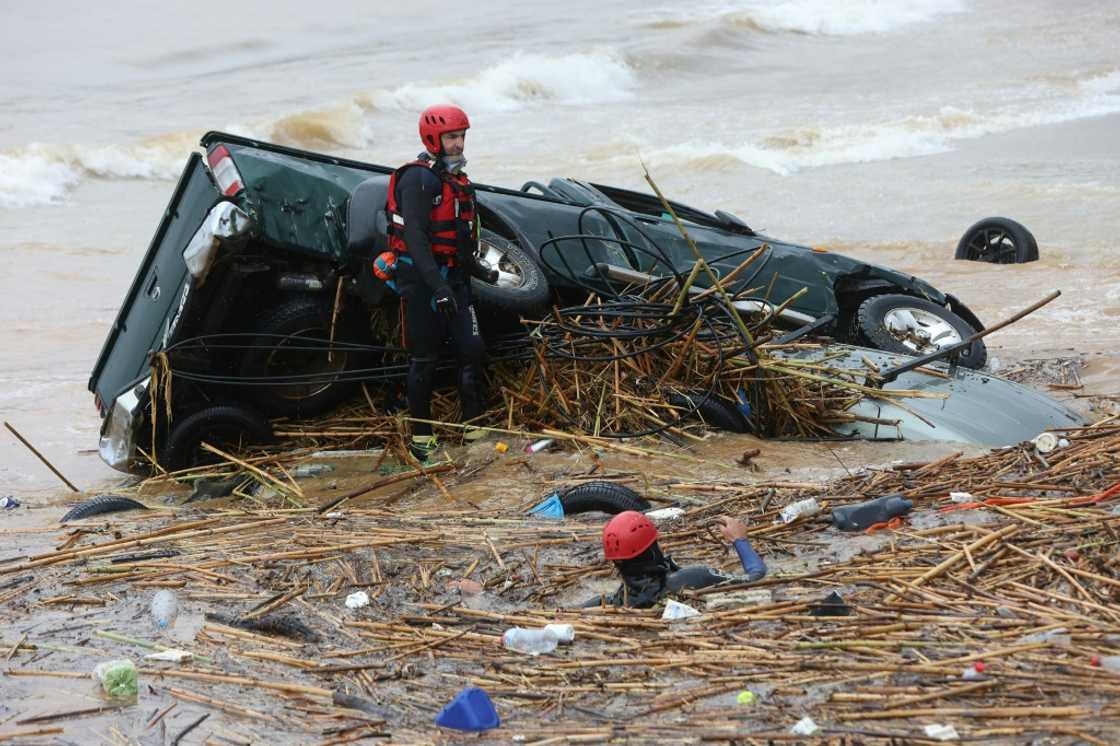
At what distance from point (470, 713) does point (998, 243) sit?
11.2m

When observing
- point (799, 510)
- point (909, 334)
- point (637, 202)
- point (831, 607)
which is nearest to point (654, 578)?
point (831, 607)

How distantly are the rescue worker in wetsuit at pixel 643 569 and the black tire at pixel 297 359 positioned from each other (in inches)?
140

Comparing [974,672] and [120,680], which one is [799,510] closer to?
[974,672]

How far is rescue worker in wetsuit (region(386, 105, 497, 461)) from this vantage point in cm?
728

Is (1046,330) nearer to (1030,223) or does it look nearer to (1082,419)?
(1082,419)

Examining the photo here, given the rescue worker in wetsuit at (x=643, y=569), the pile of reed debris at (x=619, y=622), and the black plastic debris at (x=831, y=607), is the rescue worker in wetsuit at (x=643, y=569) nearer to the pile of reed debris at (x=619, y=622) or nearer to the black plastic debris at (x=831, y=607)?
the pile of reed debris at (x=619, y=622)

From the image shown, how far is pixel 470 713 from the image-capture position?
3719 millimetres

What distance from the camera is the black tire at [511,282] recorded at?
7797 millimetres

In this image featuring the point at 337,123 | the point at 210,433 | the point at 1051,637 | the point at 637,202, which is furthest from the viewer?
the point at 337,123

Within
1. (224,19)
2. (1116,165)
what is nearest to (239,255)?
(1116,165)

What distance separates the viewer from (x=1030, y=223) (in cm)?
1756

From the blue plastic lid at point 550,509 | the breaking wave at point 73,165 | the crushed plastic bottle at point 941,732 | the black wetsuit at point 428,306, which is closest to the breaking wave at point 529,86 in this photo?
the breaking wave at point 73,165

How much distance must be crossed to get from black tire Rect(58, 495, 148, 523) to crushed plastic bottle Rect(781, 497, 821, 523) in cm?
346

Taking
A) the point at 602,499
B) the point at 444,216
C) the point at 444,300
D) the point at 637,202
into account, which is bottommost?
the point at 602,499
